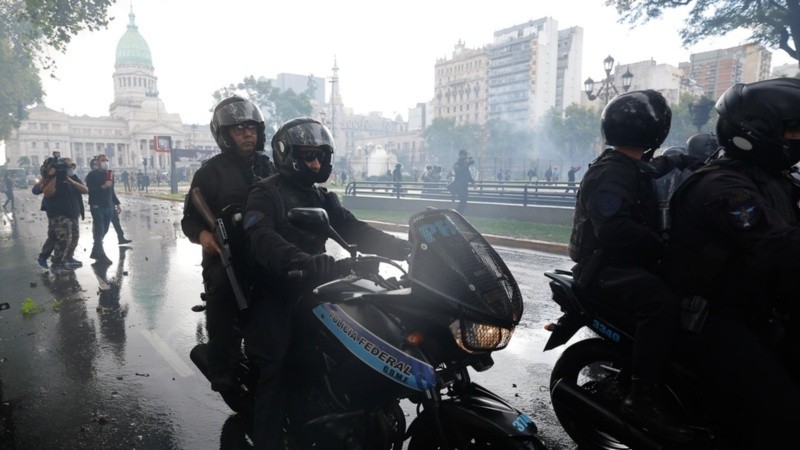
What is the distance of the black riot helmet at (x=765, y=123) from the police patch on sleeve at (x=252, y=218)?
2.30 metres

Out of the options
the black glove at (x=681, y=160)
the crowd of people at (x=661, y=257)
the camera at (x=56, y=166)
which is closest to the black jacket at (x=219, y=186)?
the crowd of people at (x=661, y=257)

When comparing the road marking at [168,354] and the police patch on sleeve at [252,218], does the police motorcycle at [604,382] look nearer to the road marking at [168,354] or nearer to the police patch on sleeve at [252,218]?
the police patch on sleeve at [252,218]

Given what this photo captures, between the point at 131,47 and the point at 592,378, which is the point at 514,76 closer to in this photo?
the point at 131,47

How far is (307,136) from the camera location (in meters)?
2.92

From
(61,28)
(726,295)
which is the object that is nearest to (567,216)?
(726,295)

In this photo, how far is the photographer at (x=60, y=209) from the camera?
9273mm

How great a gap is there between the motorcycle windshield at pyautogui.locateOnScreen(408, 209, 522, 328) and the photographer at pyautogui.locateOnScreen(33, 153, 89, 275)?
9250 millimetres

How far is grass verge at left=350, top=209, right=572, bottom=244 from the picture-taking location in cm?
1216

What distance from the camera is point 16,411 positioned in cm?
396

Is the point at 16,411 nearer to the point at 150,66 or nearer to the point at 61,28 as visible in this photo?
the point at 61,28

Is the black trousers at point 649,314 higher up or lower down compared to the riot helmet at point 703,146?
lower down

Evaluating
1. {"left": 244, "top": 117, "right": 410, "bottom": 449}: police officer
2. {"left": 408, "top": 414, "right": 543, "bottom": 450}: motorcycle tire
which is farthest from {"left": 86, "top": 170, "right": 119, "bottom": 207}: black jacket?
{"left": 408, "top": 414, "right": 543, "bottom": 450}: motorcycle tire

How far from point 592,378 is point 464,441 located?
1.26 meters

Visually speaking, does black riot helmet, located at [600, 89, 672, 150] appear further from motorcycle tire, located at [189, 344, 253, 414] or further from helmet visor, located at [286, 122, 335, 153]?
motorcycle tire, located at [189, 344, 253, 414]
